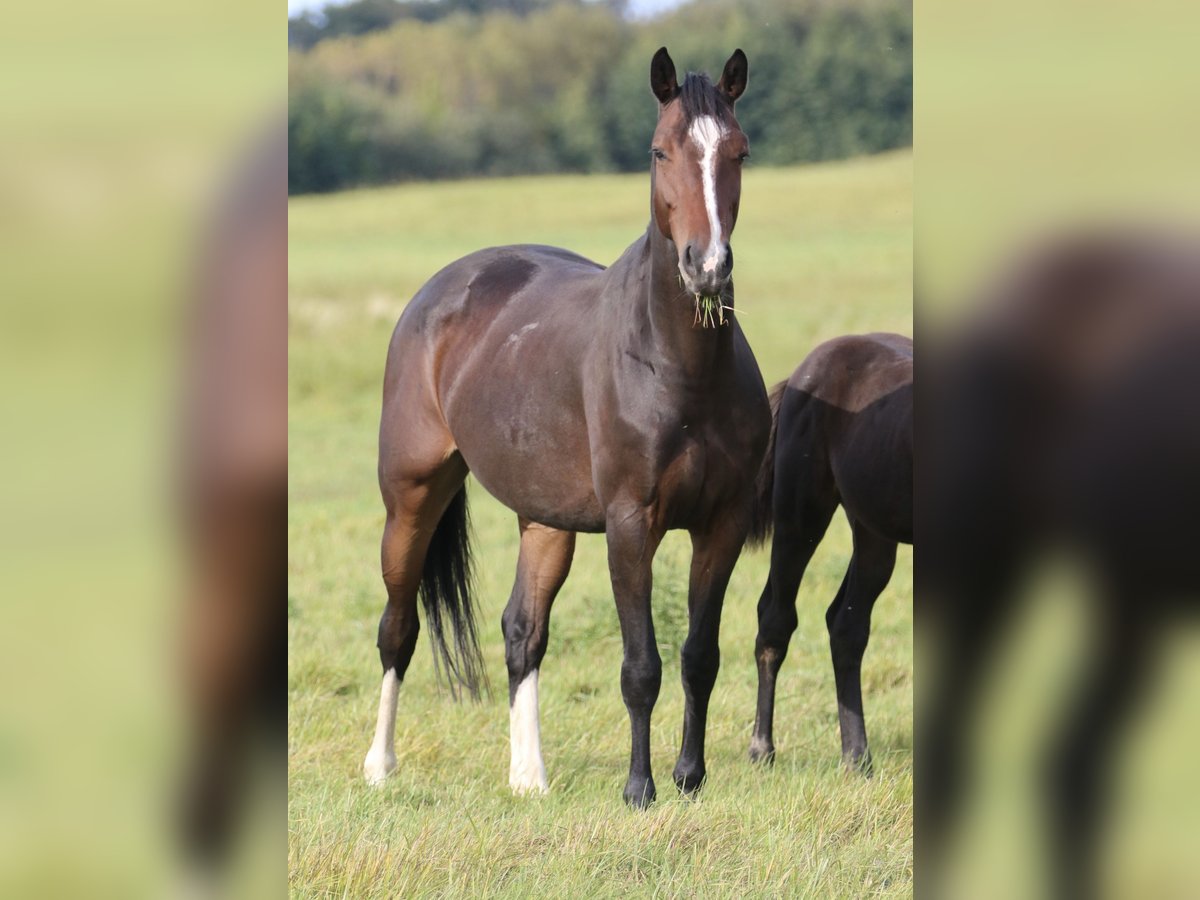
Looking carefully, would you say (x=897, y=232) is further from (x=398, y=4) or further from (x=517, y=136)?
(x=398, y=4)

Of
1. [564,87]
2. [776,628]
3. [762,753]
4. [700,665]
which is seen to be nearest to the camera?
[700,665]

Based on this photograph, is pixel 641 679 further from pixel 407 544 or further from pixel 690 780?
pixel 407 544

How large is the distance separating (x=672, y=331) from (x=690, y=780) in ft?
5.01

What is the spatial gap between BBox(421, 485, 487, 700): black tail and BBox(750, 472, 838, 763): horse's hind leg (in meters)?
1.25

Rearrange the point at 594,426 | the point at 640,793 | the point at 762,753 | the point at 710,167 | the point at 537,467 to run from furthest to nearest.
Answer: the point at 762,753 → the point at 537,467 → the point at 594,426 → the point at 640,793 → the point at 710,167

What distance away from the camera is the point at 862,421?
16.6 ft

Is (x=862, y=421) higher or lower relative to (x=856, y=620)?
higher

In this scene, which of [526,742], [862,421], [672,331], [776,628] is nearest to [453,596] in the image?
[526,742]

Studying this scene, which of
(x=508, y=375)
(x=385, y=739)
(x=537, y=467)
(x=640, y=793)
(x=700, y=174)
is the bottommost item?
(x=385, y=739)

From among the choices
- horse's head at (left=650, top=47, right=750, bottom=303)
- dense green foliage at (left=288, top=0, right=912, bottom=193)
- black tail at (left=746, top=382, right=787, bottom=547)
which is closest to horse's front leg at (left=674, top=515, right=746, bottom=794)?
black tail at (left=746, top=382, right=787, bottom=547)

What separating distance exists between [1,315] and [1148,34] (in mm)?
1027

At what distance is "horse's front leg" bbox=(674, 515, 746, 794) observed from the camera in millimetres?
4453

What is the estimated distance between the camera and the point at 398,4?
4019 cm

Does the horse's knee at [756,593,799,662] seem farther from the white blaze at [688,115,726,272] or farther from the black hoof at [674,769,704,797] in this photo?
the white blaze at [688,115,726,272]
